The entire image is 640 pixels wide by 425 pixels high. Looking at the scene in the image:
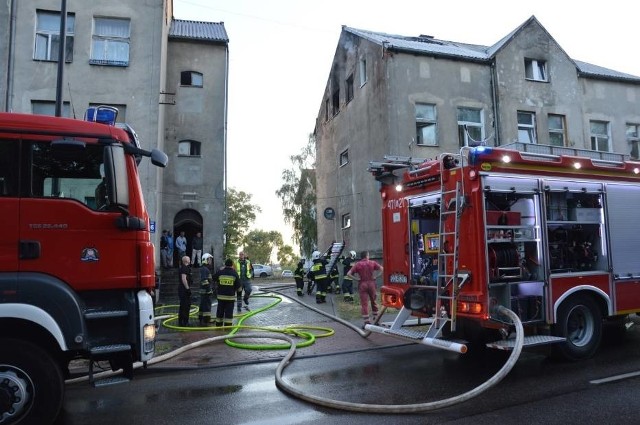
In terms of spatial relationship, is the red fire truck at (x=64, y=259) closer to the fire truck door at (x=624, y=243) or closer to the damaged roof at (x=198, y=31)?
the fire truck door at (x=624, y=243)

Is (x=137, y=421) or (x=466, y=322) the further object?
(x=466, y=322)

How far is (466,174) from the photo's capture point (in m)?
6.48

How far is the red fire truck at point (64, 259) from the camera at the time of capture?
401 centimetres

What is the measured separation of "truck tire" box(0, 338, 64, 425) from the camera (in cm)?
394

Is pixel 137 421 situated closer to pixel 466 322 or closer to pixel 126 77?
pixel 466 322

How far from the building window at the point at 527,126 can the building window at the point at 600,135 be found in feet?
10.4

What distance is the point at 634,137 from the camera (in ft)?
70.4

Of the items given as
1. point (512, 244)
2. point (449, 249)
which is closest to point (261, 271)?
point (449, 249)

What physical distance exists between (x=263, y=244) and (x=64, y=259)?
244ft

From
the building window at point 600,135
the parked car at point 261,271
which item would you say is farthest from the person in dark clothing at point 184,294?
the parked car at point 261,271

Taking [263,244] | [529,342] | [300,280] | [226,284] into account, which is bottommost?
[529,342]

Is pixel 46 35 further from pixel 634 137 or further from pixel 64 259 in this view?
pixel 634 137

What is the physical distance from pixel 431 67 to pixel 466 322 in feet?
44.3

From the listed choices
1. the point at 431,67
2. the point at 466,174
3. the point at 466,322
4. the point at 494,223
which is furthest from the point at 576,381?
the point at 431,67
